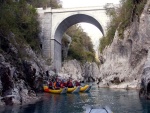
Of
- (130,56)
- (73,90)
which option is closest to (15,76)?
(73,90)

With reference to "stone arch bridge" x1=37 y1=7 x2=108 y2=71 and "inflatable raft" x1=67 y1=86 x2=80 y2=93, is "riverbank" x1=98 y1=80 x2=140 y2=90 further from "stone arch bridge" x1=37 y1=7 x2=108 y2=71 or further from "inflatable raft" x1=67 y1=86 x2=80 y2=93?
"stone arch bridge" x1=37 y1=7 x2=108 y2=71

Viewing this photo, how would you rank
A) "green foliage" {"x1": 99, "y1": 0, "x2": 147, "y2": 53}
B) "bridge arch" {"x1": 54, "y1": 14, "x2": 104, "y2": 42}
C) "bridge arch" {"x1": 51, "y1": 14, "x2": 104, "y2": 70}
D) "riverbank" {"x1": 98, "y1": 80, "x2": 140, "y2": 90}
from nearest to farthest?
1. "green foliage" {"x1": 99, "y1": 0, "x2": 147, "y2": 53}
2. "riverbank" {"x1": 98, "y1": 80, "x2": 140, "y2": 90}
3. "bridge arch" {"x1": 54, "y1": 14, "x2": 104, "y2": 42}
4. "bridge arch" {"x1": 51, "y1": 14, "x2": 104, "y2": 70}

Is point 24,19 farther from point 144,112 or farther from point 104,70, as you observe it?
point 144,112

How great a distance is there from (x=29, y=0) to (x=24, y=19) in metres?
13.7

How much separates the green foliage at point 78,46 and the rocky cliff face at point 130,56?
17.8 metres

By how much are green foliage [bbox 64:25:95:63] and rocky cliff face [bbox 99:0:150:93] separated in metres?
17.8

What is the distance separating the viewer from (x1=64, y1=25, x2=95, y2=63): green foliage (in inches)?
1732

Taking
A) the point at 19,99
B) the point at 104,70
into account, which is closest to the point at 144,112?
the point at 19,99

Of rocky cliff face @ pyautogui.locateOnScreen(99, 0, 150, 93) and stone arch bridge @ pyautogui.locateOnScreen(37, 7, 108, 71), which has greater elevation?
stone arch bridge @ pyautogui.locateOnScreen(37, 7, 108, 71)

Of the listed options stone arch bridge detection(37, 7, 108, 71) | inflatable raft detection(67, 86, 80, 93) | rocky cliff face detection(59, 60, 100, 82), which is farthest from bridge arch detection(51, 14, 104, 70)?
inflatable raft detection(67, 86, 80, 93)

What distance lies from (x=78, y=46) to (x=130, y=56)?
25586 millimetres

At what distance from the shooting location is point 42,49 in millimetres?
32844

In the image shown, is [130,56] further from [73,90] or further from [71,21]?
[71,21]

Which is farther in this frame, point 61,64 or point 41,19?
point 61,64
